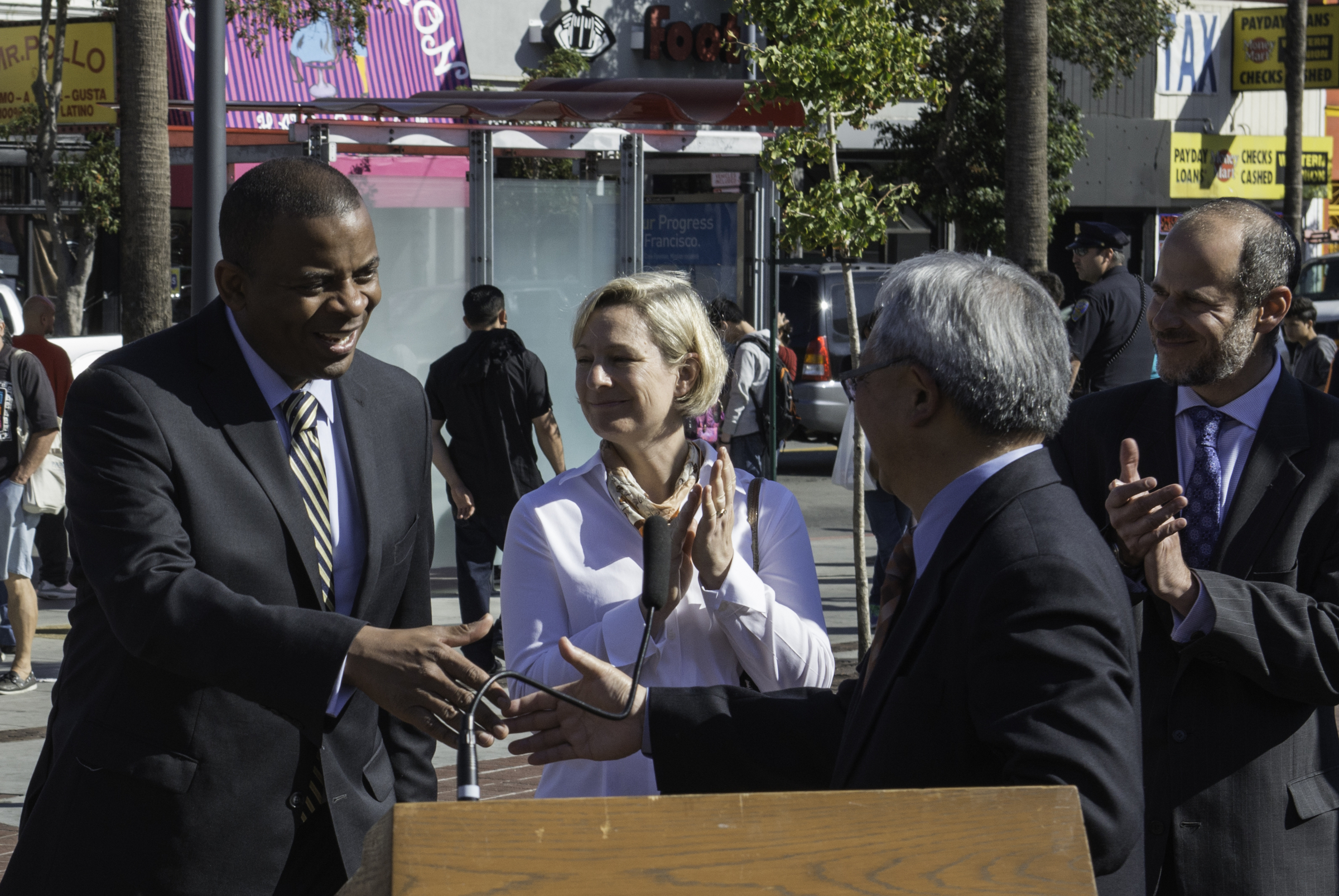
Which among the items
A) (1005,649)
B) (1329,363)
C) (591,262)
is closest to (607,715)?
(1005,649)

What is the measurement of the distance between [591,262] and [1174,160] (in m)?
22.8

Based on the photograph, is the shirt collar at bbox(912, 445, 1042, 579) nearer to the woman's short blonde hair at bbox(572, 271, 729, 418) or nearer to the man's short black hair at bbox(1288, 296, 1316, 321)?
the woman's short blonde hair at bbox(572, 271, 729, 418)

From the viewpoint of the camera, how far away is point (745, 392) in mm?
11008

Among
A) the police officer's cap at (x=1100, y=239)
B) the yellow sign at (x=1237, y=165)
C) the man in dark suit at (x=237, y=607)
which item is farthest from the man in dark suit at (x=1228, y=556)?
the yellow sign at (x=1237, y=165)

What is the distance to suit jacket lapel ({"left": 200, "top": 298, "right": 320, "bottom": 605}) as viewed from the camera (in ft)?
8.66

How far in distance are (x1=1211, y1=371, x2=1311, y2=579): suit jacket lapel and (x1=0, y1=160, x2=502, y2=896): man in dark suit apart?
4.88 feet

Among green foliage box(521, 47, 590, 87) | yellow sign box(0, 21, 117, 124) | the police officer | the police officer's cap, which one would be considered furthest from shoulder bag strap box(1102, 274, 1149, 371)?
green foliage box(521, 47, 590, 87)

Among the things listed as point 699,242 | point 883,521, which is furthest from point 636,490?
point 699,242

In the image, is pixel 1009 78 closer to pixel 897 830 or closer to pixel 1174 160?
pixel 897 830

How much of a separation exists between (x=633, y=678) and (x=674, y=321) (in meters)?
1.26

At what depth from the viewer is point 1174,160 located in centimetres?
3084

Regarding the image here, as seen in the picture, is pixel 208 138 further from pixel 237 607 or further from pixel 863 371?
pixel 863 371

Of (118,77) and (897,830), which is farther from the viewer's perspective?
(118,77)

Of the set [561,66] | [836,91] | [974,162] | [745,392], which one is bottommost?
[745,392]
